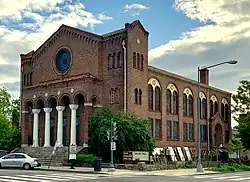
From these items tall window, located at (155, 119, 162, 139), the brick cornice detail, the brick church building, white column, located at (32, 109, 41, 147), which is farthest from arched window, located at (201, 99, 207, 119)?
white column, located at (32, 109, 41, 147)

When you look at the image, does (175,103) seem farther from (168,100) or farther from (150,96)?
(150,96)

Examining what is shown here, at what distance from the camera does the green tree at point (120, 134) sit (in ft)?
139

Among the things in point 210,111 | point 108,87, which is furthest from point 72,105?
point 210,111

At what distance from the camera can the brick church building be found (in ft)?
159

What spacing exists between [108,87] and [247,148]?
1893 centimetres

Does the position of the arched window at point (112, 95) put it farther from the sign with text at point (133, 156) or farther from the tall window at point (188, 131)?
the tall window at point (188, 131)

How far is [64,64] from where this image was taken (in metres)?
54.0

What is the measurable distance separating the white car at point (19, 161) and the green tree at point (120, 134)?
244 inches

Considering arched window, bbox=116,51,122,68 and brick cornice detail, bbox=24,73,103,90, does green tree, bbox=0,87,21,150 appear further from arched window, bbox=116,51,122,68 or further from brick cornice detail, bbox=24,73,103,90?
arched window, bbox=116,51,122,68

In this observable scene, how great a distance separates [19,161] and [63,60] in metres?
17.9

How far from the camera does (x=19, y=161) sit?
3938cm

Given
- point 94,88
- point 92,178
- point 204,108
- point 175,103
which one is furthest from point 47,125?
point 92,178

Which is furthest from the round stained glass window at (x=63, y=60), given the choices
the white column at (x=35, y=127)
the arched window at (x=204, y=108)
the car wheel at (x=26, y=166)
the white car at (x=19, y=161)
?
the arched window at (x=204, y=108)

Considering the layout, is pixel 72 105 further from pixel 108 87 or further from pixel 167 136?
pixel 167 136
